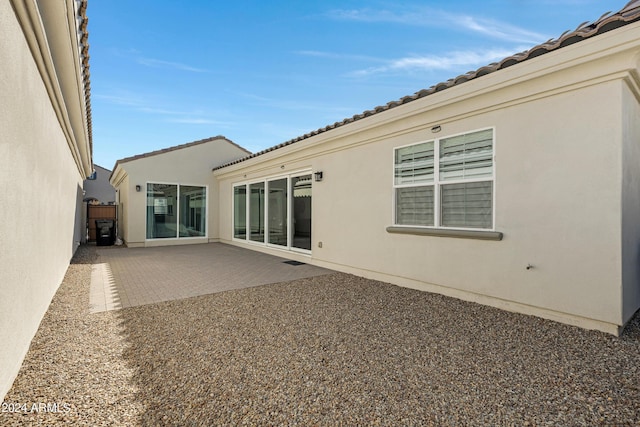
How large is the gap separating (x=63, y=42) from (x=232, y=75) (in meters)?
10.7

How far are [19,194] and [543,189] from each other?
6154 millimetres

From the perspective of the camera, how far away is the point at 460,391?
2637mm

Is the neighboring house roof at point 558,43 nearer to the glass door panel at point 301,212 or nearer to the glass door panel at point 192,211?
the glass door panel at point 301,212

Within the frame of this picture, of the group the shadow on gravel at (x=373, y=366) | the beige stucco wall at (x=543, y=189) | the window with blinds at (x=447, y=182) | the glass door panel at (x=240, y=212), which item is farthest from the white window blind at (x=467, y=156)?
the glass door panel at (x=240, y=212)

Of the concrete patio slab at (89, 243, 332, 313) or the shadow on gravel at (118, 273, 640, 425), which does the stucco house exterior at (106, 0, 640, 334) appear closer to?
the shadow on gravel at (118, 273, 640, 425)

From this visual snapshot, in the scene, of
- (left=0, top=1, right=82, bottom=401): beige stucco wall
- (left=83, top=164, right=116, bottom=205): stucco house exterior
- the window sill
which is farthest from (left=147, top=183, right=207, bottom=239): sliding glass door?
(left=83, top=164, right=116, bottom=205): stucco house exterior

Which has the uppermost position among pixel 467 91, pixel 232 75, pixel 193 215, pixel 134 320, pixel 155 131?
pixel 232 75

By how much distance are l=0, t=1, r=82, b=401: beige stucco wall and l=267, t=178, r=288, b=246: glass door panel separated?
6.43 m

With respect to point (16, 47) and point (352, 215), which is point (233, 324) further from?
point (352, 215)

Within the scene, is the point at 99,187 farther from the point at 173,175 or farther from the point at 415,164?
the point at 415,164

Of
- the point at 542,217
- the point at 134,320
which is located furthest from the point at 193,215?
the point at 542,217

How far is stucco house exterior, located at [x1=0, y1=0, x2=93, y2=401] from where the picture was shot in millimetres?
2359

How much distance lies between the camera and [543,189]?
14.3ft

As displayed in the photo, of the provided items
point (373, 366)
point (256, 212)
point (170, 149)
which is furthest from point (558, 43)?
point (170, 149)
